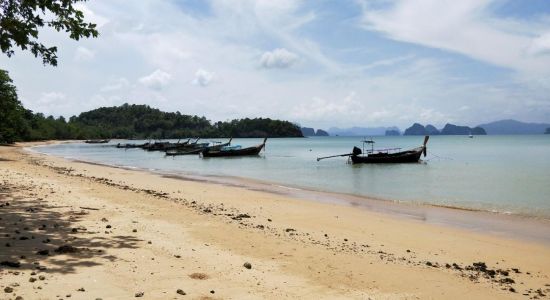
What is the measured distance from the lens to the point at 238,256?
7.38m

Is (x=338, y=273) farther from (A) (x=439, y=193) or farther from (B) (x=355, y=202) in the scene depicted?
(A) (x=439, y=193)

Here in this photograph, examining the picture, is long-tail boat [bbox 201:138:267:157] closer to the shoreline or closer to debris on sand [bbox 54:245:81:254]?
the shoreline

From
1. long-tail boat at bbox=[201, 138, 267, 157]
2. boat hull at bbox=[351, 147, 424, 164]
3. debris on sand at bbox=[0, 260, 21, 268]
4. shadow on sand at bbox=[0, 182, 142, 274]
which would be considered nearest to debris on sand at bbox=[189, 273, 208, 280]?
shadow on sand at bbox=[0, 182, 142, 274]

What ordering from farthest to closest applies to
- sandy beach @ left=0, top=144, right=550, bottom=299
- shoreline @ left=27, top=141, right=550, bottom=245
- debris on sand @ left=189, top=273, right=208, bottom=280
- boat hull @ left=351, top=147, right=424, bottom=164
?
1. boat hull @ left=351, top=147, right=424, bottom=164
2. shoreline @ left=27, top=141, right=550, bottom=245
3. debris on sand @ left=189, top=273, right=208, bottom=280
4. sandy beach @ left=0, top=144, right=550, bottom=299

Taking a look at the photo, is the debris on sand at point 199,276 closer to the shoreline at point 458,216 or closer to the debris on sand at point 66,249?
the debris on sand at point 66,249

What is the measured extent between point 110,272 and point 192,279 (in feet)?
3.60

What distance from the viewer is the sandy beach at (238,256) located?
5.64 meters

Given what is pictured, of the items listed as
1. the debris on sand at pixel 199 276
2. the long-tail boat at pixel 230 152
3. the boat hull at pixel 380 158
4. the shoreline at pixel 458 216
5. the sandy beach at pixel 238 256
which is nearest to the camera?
the sandy beach at pixel 238 256

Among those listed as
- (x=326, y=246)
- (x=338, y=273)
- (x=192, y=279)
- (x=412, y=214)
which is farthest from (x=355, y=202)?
(x=192, y=279)

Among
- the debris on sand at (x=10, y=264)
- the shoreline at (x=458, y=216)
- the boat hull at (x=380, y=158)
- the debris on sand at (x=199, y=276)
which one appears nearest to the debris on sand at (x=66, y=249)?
the debris on sand at (x=10, y=264)

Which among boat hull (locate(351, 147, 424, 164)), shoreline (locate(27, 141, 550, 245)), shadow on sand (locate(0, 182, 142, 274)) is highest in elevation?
shadow on sand (locate(0, 182, 142, 274))

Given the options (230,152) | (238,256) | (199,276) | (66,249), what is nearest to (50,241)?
(66,249)

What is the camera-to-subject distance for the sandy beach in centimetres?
564

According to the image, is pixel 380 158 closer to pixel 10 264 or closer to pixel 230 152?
pixel 230 152
